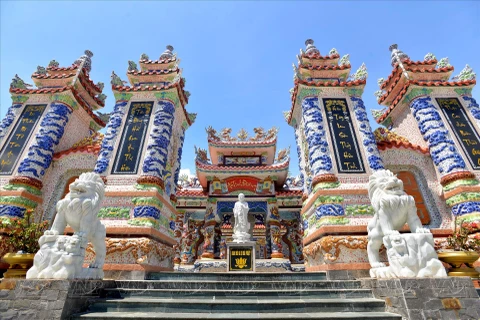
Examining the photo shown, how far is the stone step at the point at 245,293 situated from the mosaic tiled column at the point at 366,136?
528 cm

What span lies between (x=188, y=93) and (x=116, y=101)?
3.33 m

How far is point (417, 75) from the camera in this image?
11164mm

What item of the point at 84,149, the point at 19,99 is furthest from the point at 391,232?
the point at 19,99

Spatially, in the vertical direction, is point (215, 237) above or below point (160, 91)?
below

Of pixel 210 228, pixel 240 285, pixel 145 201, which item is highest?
pixel 210 228

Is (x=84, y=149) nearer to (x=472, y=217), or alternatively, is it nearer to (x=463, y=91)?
(x=472, y=217)

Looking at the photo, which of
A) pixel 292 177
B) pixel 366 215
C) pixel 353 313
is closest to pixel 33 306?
pixel 353 313

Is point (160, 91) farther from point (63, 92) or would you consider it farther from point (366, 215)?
point (366, 215)

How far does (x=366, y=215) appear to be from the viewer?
813cm

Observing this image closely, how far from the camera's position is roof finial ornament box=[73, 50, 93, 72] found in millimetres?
12695

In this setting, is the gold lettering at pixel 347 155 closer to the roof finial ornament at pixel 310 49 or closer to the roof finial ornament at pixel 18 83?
the roof finial ornament at pixel 310 49

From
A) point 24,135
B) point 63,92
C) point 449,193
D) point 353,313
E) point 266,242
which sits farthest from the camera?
point 266,242

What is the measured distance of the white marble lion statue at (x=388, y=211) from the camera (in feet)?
15.9

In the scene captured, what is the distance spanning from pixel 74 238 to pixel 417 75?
13754 millimetres
